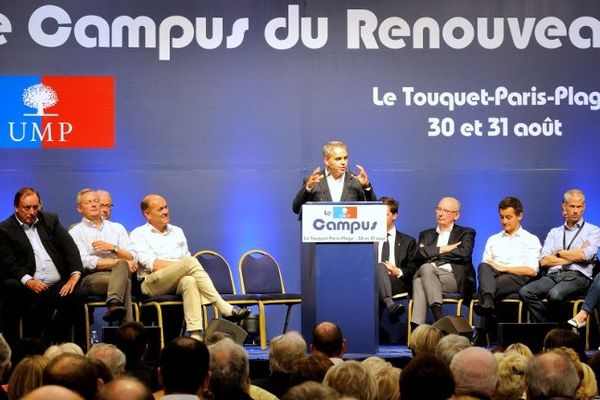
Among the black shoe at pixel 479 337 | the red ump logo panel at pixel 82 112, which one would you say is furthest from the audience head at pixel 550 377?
the red ump logo panel at pixel 82 112

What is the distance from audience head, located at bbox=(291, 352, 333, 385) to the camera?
15.8 feet

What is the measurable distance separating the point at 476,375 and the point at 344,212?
3388 mm

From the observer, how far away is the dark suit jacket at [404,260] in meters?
9.08

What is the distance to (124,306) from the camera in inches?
331

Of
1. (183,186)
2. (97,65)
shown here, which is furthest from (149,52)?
(183,186)

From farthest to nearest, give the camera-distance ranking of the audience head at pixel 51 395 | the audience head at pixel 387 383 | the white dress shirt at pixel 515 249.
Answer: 1. the white dress shirt at pixel 515 249
2. the audience head at pixel 387 383
3. the audience head at pixel 51 395

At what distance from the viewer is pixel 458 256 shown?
29.7 ft

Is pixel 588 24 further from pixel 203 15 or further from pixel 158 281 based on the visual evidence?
pixel 158 281

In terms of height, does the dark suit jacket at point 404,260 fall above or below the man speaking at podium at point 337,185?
below

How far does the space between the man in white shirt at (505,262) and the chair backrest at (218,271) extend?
2.08 metres

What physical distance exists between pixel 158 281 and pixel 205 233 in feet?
4.64

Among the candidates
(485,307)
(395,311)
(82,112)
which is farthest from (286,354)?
(82,112)

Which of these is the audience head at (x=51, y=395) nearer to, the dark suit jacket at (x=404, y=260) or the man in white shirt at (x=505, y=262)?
the man in white shirt at (x=505, y=262)

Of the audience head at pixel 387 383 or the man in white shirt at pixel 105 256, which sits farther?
the man in white shirt at pixel 105 256
